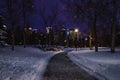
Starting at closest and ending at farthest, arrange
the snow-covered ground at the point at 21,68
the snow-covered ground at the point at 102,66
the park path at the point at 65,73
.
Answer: the park path at the point at 65,73, the snow-covered ground at the point at 21,68, the snow-covered ground at the point at 102,66

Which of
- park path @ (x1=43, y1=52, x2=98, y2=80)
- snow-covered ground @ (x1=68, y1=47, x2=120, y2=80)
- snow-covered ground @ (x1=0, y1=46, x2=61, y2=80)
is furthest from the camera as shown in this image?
Answer: snow-covered ground @ (x1=68, y1=47, x2=120, y2=80)

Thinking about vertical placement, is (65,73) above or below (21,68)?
below

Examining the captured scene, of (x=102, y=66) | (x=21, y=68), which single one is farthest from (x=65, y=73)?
(x=102, y=66)

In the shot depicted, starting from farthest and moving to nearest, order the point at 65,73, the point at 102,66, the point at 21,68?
the point at 102,66
the point at 21,68
the point at 65,73

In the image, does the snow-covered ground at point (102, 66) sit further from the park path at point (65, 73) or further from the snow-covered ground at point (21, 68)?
the snow-covered ground at point (21, 68)

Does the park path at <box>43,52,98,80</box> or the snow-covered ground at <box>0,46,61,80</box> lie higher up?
the snow-covered ground at <box>0,46,61,80</box>

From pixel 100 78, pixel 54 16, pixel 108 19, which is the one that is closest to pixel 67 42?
pixel 54 16

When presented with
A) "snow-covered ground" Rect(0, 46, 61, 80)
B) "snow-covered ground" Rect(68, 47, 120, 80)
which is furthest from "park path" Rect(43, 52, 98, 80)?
"snow-covered ground" Rect(68, 47, 120, 80)

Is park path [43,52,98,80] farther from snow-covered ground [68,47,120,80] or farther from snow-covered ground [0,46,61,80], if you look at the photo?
snow-covered ground [68,47,120,80]

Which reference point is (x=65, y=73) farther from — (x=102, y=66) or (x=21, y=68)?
(x=102, y=66)

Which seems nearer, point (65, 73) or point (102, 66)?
point (65, 73)

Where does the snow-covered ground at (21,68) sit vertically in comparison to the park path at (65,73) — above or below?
above

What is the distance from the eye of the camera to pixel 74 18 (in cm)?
5278

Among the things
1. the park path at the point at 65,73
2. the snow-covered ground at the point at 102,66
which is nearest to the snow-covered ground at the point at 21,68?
the park path at the point at 65,73
